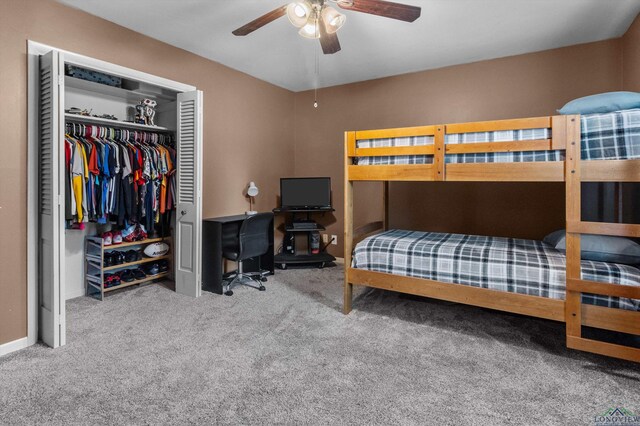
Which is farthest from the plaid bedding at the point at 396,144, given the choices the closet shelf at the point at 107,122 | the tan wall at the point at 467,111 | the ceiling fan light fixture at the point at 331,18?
the closet shelf at the point at 107,122

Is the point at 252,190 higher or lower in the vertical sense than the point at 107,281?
higher

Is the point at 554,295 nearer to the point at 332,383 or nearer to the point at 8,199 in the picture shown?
the point at 332,383

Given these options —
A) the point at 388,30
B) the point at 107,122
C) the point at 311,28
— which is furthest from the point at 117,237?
the point at 388,30

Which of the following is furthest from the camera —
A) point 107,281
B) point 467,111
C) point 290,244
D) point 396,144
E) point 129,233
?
point 290,244

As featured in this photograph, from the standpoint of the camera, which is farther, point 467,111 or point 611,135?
point 467,111

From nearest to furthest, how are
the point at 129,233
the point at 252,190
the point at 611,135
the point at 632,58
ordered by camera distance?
the point at 611,135
the point at 632,58
the point at 129,233
the point at 252,190

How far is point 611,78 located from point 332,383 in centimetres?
380

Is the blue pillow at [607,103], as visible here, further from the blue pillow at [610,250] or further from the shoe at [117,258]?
the shoe at [117,258]

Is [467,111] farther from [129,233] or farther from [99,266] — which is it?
[99,266]

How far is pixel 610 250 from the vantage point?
2.21m

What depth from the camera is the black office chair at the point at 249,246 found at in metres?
3.47

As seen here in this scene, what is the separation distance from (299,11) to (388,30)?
1.25 metres

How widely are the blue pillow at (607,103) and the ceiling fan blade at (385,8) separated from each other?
4.01 feet

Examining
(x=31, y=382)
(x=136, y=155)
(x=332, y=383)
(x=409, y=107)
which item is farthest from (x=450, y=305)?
(x=136, y=155)
